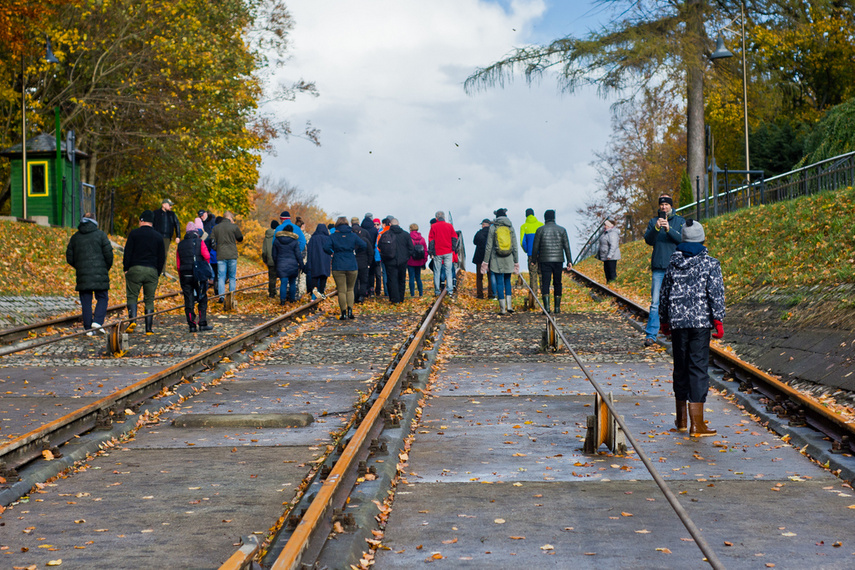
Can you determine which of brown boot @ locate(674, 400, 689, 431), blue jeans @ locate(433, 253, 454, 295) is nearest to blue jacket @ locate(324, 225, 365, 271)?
blue jeans @ locate(433, 253, 454, 295)

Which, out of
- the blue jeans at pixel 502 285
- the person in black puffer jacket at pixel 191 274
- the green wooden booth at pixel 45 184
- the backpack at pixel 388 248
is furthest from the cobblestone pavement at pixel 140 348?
the green wooden booth at pixel 45 184

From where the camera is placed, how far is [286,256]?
20812 millimetres

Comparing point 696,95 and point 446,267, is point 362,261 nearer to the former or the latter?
point 446,267

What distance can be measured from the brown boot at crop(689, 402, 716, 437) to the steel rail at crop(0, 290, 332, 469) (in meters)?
5.08

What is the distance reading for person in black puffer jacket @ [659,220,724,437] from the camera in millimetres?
Result: 8359

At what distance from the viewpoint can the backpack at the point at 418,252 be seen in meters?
23.2

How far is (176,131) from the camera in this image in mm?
34312

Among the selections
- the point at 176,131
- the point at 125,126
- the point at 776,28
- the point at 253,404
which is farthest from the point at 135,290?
the point at 776,28

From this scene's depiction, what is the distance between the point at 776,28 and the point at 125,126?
2344cm

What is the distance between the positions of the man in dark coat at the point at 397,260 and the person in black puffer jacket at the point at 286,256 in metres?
2.13

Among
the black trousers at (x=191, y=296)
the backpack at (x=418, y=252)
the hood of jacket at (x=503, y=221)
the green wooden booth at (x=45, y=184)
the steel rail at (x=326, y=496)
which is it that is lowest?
the steel rail at (x=326, y=496)

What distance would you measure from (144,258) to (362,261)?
731 cm

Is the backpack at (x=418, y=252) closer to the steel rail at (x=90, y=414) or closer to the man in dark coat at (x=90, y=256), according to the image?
the man in dark coat at (x=90, y=256)

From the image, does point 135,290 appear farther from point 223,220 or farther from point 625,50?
point 625,50
